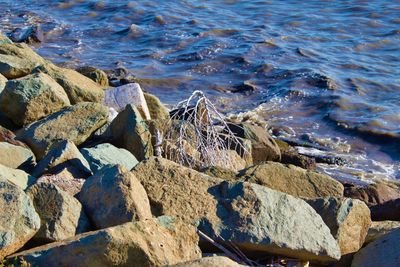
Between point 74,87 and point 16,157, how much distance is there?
6.16 feet

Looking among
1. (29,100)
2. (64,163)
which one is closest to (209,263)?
(64,163)

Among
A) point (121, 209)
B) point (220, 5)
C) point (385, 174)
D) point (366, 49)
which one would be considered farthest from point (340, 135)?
point (220, 5)

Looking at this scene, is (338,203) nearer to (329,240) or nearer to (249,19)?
(329,240)

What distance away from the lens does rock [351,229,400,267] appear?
13.9ft

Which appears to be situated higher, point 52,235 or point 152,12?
point 52,235

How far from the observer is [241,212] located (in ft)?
13.8

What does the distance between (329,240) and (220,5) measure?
11878mm

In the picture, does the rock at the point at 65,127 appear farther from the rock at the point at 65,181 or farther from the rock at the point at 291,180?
the rock at the point at 291,180

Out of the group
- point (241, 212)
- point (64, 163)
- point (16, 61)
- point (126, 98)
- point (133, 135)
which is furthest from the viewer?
point (16, 61)

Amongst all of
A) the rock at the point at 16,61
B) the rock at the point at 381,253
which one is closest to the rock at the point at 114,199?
the rock at the point at 381,253

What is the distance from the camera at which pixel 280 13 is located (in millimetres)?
15039

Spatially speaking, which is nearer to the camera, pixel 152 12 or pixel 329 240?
pixel 329 240

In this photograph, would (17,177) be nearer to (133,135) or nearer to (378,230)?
(133,135)

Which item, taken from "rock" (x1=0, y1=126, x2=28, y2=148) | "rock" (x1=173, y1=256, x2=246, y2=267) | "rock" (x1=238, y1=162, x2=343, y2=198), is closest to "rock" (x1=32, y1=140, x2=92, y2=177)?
"rock" (x1=0, y1=126, x2=28, y2=148)
